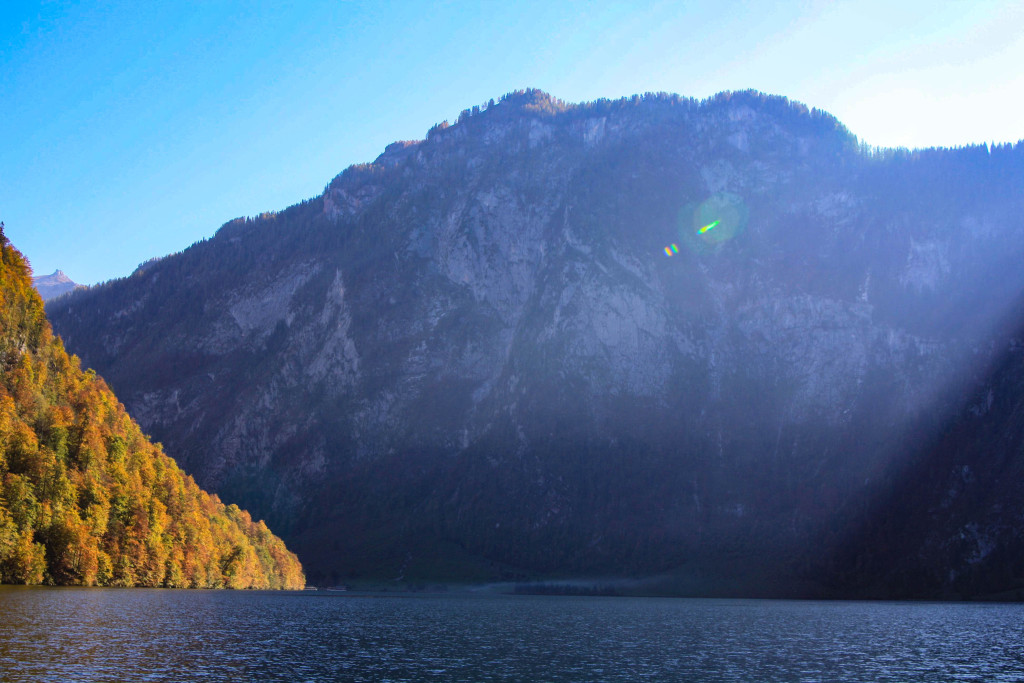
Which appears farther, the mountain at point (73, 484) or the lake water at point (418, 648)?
the mountain at point (73, 484)

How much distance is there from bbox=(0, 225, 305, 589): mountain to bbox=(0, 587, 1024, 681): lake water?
28.6 ft

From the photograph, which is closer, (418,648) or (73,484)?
(418,648)

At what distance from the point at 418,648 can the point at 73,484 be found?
71624 mm

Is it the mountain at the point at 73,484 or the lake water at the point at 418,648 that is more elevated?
the mountain at the point at 73,484

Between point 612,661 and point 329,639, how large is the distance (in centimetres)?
2579

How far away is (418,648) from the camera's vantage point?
7288cm

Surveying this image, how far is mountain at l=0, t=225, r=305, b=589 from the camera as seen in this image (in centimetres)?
11025

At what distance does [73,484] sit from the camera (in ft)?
399

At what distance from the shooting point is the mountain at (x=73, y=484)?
110 m

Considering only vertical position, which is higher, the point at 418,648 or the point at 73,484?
the point at 73,484

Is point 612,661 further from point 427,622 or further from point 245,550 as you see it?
point 245,550

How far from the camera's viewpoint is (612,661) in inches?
2672

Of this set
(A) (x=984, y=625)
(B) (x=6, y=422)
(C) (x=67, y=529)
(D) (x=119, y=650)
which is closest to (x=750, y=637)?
(A) (x=984, y=625)

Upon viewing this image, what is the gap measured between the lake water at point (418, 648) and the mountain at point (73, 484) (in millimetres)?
8726
